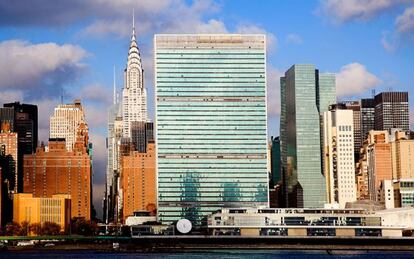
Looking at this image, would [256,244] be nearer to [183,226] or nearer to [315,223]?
[315,223]

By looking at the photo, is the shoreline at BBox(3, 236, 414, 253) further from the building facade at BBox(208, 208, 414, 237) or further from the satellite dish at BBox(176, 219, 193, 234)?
the building facade at BBox(208, 208, 414, 237)

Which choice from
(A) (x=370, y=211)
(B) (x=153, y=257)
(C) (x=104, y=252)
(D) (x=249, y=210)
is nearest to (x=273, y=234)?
(D) (x=249, y=210)

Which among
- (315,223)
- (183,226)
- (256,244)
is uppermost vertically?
(315,223)

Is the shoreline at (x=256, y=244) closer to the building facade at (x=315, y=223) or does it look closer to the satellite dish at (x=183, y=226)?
the satellite dish at (x=183, y=226)

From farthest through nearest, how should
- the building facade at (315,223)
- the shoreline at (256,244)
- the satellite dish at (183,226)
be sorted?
1. the satellite dish at (183,226)
2. the building facade at (315,223)
3. the shoreline at (256,244)

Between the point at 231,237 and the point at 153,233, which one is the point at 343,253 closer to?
the point at 231,237

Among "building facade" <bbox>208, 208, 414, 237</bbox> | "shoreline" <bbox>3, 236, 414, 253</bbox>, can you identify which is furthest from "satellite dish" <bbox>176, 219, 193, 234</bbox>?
"building facade" <bbox>208, 208, 414, 237</bbox>

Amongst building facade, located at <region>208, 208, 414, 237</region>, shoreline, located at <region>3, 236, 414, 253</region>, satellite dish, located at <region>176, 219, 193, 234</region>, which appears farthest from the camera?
satellite dish, located at <region>176, 219, 193, 234</region>

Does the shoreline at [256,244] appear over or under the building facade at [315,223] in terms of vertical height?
under

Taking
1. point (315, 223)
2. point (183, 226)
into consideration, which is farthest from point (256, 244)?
point (183, 226)

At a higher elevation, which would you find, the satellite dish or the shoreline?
the satellite dish

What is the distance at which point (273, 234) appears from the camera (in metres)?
191

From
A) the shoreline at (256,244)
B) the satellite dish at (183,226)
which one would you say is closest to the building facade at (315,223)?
the shoreline at (256,244)

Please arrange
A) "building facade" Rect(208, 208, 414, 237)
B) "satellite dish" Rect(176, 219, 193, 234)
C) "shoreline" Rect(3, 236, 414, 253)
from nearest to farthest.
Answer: "shoreline" Rect(3, 236, 414, 253) < "building facade" Rect(208, 208, 414, 237) < "satellite dish" Rect(176, 219, 193, 234)
